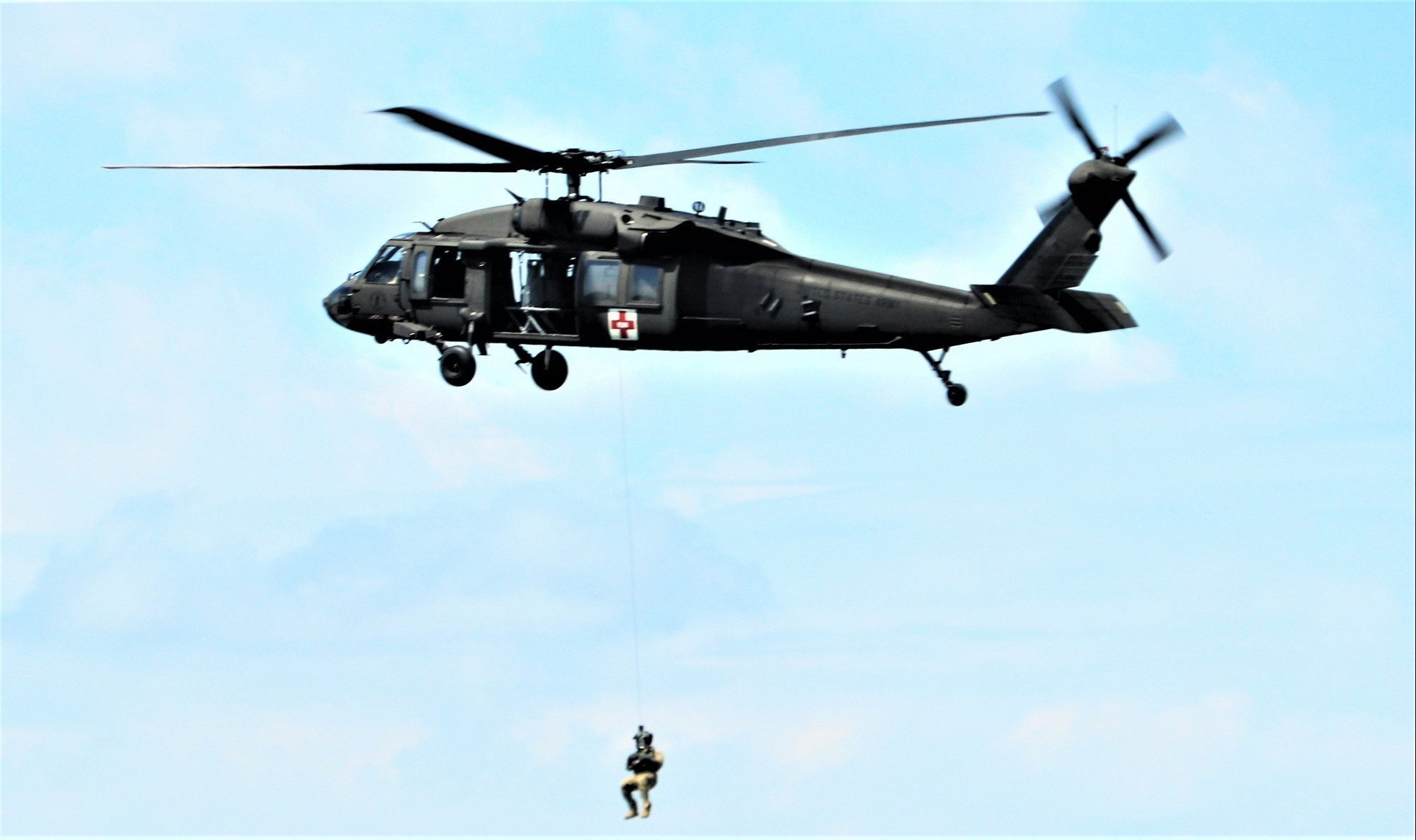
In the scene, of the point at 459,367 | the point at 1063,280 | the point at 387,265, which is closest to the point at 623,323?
the point at 459,367

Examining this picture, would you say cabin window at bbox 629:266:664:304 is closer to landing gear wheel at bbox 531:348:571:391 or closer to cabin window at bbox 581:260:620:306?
cabin window at bbox 581:260:620:306

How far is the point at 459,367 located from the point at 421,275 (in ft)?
8.61

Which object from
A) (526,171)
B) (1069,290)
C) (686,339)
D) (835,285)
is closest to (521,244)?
(526,171)

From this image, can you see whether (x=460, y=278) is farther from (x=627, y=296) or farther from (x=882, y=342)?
(x=882, y=342)

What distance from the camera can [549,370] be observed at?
150 ft

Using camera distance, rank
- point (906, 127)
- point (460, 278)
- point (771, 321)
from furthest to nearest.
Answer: point (460, 278) → point (771, 321) → point (906, 127)

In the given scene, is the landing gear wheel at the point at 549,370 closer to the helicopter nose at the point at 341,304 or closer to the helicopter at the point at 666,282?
the helicopter at the point at 666,282

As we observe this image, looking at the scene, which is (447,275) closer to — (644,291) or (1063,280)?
(644,291)

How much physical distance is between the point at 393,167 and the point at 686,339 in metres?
6.99

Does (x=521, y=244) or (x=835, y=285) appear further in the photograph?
(x=521, y=244)

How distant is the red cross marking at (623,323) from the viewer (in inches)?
1740

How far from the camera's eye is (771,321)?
42.9m

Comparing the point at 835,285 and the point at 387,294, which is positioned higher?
the point at 387,294

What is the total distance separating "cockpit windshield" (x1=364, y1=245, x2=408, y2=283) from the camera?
155 feet
